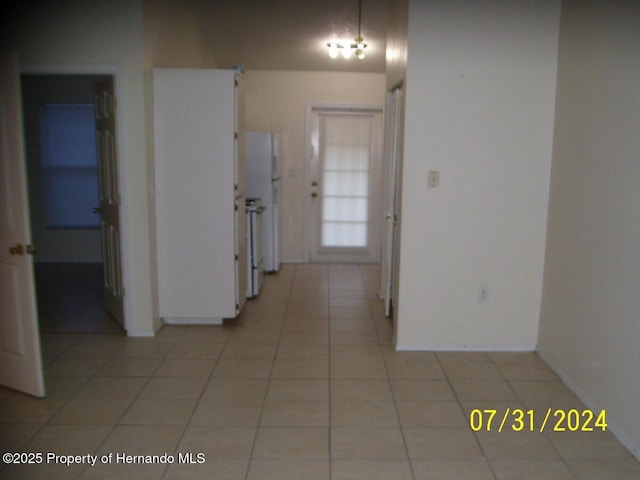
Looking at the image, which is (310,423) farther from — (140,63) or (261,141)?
(261,141)

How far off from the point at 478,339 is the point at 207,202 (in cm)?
218

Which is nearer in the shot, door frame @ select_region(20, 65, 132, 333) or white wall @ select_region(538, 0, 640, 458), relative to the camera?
white wall @ select_region(538, 0, 640, 458)

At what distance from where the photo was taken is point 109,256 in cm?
412

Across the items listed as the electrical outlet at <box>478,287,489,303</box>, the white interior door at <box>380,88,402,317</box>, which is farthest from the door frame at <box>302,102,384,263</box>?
the electrical outlet at <box>478,287,489,303</box>

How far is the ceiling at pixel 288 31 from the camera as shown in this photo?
4008 millimetres

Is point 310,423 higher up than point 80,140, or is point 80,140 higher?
point 80,140

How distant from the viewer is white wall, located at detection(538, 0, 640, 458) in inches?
95.5

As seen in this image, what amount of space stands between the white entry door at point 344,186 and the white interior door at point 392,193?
2.03m

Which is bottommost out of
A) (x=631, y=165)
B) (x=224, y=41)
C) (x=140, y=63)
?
(x=631, y=165)

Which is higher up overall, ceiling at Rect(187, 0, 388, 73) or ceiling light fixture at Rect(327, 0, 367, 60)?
ceiling at Rect(187, 0, 388, 73)

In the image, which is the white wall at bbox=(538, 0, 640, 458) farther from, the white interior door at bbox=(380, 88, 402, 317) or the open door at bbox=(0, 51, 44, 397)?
the open door at bbox=(0, 51, 44, 397)

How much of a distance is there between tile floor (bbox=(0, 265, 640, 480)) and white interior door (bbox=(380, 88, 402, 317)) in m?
0.43

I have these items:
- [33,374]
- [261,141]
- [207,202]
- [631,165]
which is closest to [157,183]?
[207,202]

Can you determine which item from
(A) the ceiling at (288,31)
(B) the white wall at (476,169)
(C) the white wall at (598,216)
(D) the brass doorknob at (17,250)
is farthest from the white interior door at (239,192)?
(C) the white wall at (598,216)
